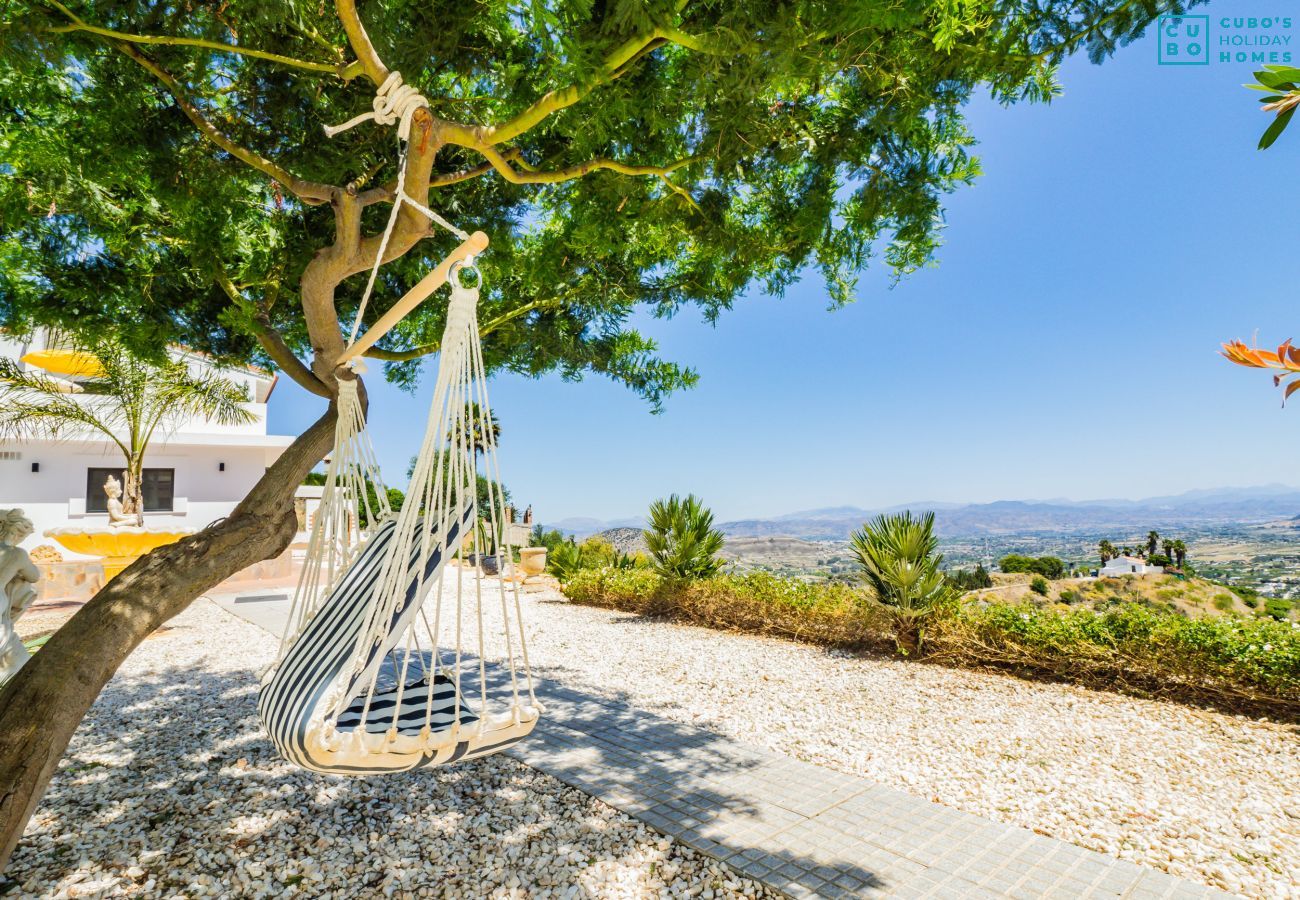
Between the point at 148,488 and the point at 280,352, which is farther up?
the point at 280,352

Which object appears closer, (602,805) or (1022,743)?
(602,805)

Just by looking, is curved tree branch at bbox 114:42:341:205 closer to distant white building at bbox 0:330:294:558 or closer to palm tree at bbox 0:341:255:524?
palm tree at bbox 0:341:255:524

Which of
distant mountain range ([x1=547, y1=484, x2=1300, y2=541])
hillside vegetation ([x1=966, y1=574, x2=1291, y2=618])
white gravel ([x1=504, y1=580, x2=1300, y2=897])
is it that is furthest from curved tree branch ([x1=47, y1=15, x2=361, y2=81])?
distant mountain range ([x1=547, y1=484, x2=1300, y2=541])

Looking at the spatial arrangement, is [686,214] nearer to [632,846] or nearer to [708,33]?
[708,33]

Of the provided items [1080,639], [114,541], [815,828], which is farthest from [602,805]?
[114,541]

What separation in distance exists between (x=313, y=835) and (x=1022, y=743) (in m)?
3.21

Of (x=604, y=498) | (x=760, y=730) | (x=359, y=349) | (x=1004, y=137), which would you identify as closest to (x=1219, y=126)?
(x=1004, y=137)

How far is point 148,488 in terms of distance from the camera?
12.8m

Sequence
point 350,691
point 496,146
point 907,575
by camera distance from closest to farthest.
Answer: point 350,691
point 496,146
point 907,575

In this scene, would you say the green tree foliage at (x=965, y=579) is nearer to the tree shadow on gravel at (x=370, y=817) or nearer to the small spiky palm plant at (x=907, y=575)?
the small spiky palm plant at (x=907, y=575)

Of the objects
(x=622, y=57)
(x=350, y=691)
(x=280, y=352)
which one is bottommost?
(x=350, y=691)

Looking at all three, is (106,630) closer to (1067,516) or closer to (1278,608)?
(1278,608)

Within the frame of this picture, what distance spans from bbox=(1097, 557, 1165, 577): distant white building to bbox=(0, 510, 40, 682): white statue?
757 centimetres

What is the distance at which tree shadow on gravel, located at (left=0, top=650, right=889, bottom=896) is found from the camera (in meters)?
1.96
